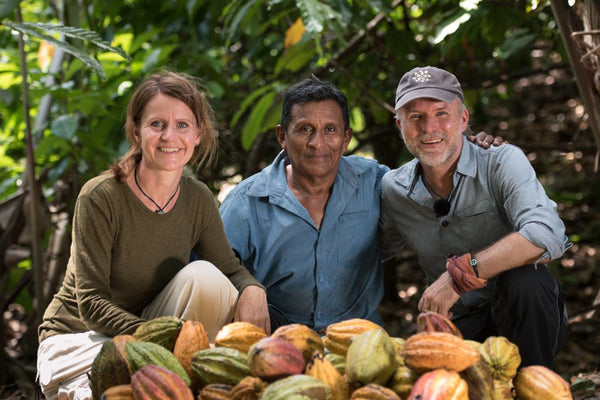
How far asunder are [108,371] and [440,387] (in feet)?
2.76

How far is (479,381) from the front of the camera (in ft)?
5.31

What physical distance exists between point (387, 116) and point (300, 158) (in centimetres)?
150

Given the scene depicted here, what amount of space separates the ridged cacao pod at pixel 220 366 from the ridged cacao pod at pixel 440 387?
0.43 m

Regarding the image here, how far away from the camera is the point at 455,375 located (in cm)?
156

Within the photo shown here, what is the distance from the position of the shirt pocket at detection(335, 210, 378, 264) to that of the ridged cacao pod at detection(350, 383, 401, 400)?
3.71 feet

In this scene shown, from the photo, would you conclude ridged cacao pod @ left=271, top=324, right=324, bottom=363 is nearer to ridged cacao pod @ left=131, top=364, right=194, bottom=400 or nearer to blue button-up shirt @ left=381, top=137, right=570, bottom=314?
ridged cacao pod @ left=131, top=364, right=194, bottom=400

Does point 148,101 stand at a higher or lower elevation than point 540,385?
higher

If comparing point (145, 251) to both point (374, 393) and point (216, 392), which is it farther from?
point (374, 393)

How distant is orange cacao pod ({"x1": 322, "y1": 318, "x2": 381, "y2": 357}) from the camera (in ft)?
6.07

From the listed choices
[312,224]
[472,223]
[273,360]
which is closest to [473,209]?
[472,223]

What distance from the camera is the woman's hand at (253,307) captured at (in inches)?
88.8

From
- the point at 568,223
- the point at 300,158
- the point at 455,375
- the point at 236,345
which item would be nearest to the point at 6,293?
the point at 300,158

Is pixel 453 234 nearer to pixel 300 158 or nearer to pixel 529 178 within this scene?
pixel 529 178

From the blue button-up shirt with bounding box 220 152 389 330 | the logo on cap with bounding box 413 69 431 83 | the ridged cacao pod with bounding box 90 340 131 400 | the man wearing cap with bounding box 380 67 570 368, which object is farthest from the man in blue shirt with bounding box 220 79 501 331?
the ridged cacao pod with bounding box 90 340 131 400
